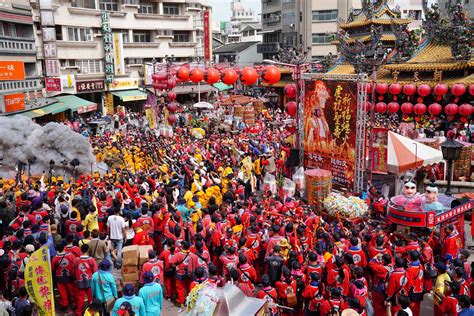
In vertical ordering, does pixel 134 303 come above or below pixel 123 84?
below

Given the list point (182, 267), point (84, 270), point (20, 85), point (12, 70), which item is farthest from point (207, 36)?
point (84, 270)

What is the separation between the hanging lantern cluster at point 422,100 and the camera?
18.5m

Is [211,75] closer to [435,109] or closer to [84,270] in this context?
[435,109]

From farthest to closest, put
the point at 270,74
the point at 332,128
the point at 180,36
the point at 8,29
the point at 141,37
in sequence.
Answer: the point at 180,36 < the point at 141,37 < the point at 8,29 < the point at 270,74 < the point at 332,128

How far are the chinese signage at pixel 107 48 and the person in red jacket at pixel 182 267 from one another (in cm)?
2779

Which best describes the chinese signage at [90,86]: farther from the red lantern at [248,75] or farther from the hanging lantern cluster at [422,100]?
the hanging lantern cluster at [422,100]

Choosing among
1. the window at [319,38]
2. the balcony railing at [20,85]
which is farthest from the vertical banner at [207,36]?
the balcony railing at [20,85]

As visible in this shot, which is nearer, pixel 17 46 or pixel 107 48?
pixel 17 46

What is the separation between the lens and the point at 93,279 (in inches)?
264

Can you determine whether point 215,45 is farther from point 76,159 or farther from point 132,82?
point 76,159

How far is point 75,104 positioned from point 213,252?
2311 cm

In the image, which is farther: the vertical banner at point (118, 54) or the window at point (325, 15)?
the window at point (325, 15)

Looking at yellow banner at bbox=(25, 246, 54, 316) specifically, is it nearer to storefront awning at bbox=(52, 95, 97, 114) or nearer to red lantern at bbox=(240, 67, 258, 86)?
red lantern at bbox=(240, 67, 258, 86)

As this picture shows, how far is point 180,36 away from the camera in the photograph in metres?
40.3
